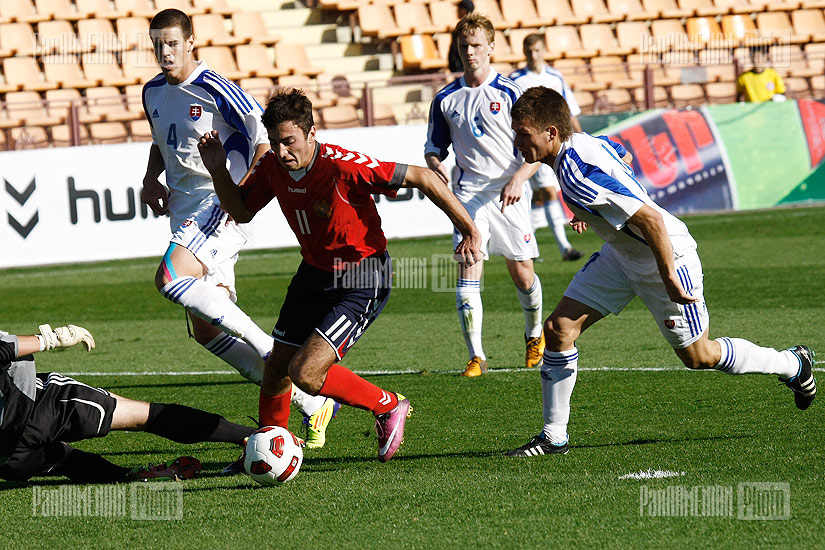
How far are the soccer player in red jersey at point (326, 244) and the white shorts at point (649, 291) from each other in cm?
61

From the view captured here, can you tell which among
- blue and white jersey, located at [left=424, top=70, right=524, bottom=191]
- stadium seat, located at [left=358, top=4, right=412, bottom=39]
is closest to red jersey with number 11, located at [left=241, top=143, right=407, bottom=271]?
blue and white jersey, located at [left=424, top=70, right=524, bottom=191]

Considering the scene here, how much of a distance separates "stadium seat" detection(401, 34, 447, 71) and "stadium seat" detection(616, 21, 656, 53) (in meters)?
3.86

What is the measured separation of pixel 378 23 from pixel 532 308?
561 inches

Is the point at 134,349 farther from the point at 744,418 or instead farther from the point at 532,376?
the point at 744,418

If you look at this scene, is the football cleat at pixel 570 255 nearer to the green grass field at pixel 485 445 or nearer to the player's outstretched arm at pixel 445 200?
the green grass field at pixel 485 445

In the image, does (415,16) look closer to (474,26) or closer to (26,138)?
(26,138)

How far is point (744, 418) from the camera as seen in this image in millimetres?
5855

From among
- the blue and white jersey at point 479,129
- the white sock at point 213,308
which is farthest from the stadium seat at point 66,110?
the white sock at point 213,308

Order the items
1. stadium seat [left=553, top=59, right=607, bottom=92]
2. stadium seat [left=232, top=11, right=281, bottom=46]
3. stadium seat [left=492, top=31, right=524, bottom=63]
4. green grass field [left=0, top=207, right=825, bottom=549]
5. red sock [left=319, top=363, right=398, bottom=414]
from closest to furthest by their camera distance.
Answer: green grass field [left=0, top=207, right=825, bottom=549], red sock [left=319, top=363, right=398, bottom=414], stadium seat [left=553, top=59, right=607, bottom=92], stadium seat [left=492, top=31, right=524, bottom=63], stadium seat [left=232, top=11, right=281, bottom=46]

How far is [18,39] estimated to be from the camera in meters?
18.9

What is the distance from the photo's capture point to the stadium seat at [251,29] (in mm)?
20516

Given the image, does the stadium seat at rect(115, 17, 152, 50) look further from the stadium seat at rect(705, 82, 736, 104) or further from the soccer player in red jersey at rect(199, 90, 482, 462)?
the soccer player in red jersey at rect(199, 90, 482, 462)

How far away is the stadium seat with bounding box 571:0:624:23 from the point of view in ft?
75.0

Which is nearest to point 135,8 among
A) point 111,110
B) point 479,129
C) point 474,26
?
point 111,110
